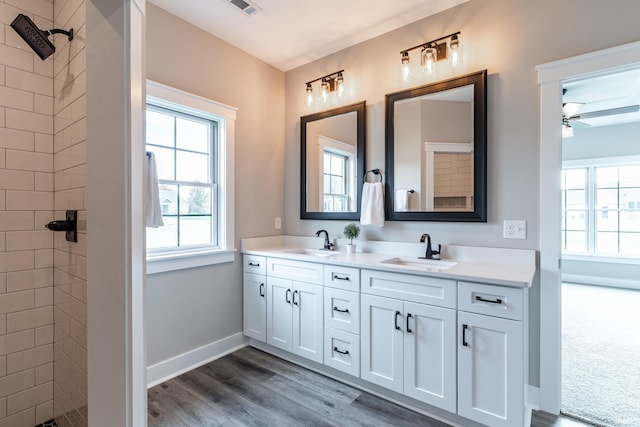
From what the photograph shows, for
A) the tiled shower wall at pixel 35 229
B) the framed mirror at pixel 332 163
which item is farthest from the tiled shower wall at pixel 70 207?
the framed mirror at pixel 332 163

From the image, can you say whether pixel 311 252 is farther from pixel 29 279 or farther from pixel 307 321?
pixel 29 279

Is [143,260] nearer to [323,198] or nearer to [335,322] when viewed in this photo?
[335,322]

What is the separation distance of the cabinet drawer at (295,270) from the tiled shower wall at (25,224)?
146 centimetres

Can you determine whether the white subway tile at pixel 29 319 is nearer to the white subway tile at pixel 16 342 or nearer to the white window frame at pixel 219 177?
the white subway tile at pixel 16 342

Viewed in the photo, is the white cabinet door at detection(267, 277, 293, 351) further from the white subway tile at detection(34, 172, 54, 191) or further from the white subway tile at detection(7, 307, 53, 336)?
the white subway tile at detection(34, 172, 54, 191)

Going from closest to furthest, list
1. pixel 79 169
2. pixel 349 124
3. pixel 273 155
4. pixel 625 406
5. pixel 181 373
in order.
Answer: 1. pixel 79 169
2. pixel 625 406
3. pixel 181 373
4. pixel 349 124
5. pixel 273 155

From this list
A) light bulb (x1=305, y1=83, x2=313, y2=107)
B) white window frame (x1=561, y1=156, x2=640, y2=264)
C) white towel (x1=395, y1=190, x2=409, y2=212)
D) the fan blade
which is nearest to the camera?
white towel (x1=395, y1=190, x2=409, y2=212)

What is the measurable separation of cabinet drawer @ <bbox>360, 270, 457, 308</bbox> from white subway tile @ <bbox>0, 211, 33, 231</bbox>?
1.98 metres

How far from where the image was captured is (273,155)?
3.24 metres

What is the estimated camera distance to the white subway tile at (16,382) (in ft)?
5.26

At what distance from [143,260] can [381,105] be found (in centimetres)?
227

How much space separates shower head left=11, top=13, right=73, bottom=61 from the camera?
1.48 m

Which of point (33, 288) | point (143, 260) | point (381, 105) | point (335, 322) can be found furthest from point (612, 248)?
point (33, 288)

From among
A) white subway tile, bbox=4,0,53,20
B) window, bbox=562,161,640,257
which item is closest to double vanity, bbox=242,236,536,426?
white subway tile, bbox=4,0,53,20
